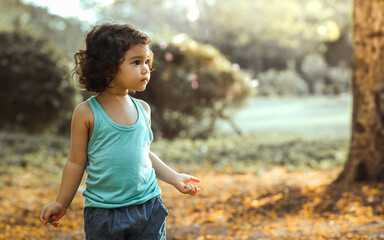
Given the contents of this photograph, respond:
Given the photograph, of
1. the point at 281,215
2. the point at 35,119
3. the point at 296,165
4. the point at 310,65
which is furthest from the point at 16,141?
the point at 310,65

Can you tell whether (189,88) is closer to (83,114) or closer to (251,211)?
(251,211)

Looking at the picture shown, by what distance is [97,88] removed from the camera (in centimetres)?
195

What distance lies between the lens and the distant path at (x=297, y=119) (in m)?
13.5

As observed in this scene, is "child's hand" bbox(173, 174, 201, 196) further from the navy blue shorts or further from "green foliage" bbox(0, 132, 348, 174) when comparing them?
"green foliage" bbox(0, 132, 348, 174)

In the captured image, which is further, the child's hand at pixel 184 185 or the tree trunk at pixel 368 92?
the tree trunk at pixel 368 92

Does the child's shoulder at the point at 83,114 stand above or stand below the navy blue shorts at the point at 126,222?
above

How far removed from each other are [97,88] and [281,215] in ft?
10.5

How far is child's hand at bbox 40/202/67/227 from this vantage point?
6.29ft

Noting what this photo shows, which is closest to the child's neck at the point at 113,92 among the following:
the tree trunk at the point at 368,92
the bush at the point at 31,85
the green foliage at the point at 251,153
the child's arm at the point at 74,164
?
the child's arm at the point at 74,164

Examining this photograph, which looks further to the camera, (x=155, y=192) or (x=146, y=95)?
(x=146, y=95)

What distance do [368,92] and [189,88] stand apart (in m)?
5.46

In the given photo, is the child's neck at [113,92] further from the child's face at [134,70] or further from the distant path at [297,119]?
the distant path at [297,119]

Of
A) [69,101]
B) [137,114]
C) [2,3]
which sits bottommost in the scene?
[69,101]

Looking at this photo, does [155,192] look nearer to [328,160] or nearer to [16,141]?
[328,160]
